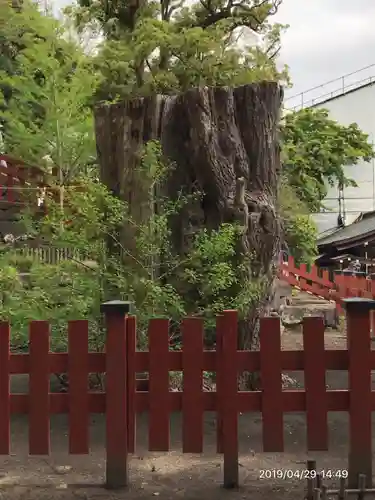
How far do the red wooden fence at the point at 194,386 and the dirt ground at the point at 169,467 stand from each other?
23 centimetres

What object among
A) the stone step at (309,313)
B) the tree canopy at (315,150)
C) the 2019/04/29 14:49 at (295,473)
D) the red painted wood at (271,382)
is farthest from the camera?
the tree canopy at (315,150)

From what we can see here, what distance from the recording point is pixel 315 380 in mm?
3619

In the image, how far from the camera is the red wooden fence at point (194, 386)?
361 cm

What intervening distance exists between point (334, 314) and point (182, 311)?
7244 millimetres

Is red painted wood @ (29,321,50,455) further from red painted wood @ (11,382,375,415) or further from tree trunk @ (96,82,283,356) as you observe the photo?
tree trunk @ (96,82,283,356)

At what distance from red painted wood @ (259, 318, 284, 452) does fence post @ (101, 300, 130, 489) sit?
853mm

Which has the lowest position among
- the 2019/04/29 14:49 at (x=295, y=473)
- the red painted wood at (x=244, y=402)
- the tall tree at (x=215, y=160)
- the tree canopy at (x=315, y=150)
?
the 2019/04/29 14:49 at (x=295, y=473)

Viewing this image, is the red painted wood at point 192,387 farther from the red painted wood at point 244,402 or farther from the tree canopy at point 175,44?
the tree canopy at point 175,44

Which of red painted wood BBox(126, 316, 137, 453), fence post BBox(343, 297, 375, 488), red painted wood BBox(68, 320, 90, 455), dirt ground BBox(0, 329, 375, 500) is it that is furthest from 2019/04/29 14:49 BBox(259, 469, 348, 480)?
red painted wood BBox(68, 320, 90, 455)

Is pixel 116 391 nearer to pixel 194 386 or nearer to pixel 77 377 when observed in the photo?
pixel 77 377

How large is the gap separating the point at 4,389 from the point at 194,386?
1167 mm

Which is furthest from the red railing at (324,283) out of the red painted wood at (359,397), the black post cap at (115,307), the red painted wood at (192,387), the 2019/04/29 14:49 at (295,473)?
the black post cap at (115,307)

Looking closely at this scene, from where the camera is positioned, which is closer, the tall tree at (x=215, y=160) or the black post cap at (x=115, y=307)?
the black post cap at (x=115, y=307)

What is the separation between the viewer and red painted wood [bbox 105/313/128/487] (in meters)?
3.62
